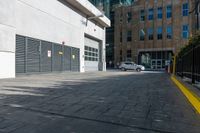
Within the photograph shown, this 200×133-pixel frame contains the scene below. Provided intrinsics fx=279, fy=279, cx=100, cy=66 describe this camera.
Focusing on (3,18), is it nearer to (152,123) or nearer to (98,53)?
(152,123)

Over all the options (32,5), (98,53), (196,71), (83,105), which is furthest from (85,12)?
(83,105)

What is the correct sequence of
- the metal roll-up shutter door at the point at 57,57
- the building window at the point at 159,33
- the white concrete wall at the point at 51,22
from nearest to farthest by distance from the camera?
the white concrete wall at the point at 51,22, the metal roll-up shutter door at the point at 57,57, the building window at the point at 159,33

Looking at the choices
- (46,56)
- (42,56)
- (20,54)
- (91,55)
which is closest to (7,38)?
(20,54)

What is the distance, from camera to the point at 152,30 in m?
62.3

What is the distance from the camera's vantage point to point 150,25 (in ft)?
205

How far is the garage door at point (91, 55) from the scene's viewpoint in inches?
1538

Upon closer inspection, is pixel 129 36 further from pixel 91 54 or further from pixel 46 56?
pixel 46 56

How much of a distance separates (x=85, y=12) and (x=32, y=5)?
14518 millimetres

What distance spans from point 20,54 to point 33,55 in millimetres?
2171

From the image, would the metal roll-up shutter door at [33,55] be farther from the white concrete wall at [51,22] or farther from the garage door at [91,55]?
A: the garage door at [91,55]

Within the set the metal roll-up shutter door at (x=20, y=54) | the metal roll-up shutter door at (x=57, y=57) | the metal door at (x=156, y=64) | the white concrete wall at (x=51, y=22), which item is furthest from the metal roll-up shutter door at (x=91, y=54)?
the metal door at (x=156, y=64)

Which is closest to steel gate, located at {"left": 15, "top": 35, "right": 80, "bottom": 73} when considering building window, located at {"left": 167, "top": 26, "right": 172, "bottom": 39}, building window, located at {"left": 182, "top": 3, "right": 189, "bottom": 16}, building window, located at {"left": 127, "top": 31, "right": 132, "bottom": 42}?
building window, located at {"left": 167, "top": 26, "right": 172, "bottom": 39}

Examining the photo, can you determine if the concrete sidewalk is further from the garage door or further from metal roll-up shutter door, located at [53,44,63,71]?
the garage door

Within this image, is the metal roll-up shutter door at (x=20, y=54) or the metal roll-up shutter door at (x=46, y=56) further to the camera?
the metal roll-up shutter door at (x=46, y=56)
